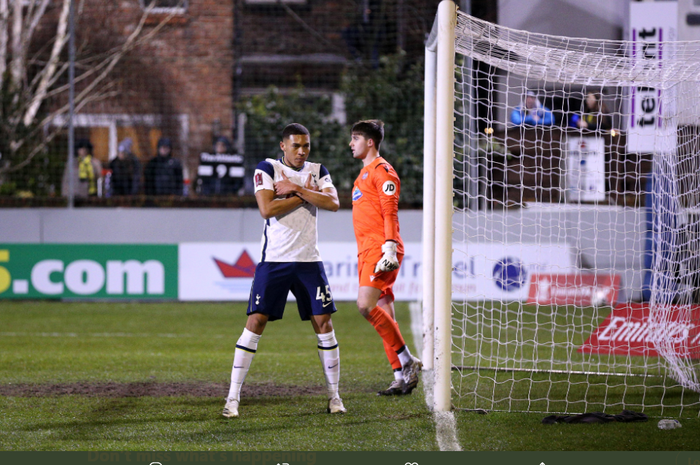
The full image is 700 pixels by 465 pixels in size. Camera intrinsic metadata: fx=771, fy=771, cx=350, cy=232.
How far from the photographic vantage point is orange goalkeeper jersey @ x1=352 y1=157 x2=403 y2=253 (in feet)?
18.3

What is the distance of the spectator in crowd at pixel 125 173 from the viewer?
1339 centimetres

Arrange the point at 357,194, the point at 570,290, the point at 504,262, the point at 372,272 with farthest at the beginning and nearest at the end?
the point at 504,262
the point at 570,290
the point at 357,194
the point at 372,272

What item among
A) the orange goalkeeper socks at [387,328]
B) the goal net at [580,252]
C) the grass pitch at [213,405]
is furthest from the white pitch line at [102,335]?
the orange goalkeeper socks at [387,328]

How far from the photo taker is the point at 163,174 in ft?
44.6

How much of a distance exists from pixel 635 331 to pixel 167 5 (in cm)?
1149

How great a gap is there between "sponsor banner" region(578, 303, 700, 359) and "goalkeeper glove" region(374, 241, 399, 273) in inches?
111

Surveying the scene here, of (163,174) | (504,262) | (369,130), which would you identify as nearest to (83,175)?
(163,174)

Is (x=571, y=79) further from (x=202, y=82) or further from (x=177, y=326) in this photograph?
(x=202, y=82)

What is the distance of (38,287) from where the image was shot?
12.5 metres

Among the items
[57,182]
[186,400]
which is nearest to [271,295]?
[186,400]

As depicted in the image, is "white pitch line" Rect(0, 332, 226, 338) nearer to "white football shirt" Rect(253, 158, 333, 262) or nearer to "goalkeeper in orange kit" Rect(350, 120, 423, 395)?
"goalkeeper in orange kit" Rect(350, 120, 423, 395)

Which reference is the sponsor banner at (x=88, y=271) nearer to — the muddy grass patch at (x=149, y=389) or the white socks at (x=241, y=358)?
the muddy grass patch at (x=149, y=389)

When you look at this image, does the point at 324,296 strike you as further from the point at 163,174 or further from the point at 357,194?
the point at 163,174

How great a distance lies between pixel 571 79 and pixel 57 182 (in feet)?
32.2
